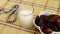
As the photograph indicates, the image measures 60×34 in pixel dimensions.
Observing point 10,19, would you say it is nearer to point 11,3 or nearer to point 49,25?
point 11,3

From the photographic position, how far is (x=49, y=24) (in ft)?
2.43

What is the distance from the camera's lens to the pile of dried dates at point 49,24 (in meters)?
0.72

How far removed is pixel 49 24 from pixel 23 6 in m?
0.22

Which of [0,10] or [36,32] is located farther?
[0,10]

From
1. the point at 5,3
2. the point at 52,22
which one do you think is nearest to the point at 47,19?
the point at 52,22

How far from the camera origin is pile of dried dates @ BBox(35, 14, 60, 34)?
72cm

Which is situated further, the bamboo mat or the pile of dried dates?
the bamboo mat

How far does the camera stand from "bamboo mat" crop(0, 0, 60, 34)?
32.6 inches

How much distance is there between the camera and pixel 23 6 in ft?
2.90

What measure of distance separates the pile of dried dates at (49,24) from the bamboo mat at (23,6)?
96mm

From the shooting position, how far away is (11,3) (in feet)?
3.28

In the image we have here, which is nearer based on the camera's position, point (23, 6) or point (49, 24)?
point (49, 24)

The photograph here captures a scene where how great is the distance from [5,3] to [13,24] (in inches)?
8.0

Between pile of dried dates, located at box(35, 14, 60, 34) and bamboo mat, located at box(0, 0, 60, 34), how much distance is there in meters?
0.10
